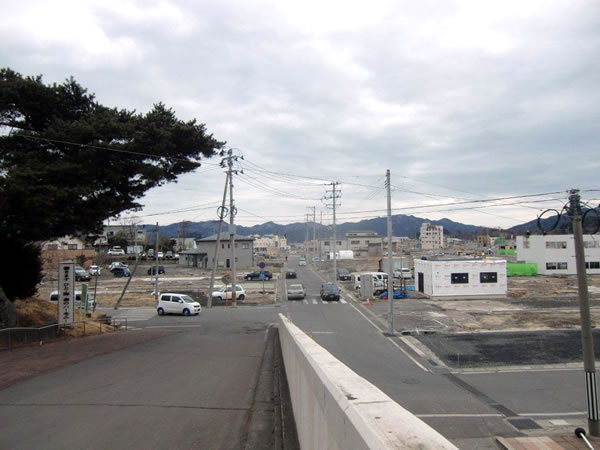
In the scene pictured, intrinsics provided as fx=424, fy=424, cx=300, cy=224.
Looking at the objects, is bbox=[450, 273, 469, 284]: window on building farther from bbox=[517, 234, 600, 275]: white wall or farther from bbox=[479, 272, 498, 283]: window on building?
bbox=[517, 234, 600, 275]: white wall

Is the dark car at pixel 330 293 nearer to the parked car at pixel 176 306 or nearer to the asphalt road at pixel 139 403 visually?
the parked car at pixel 176 306

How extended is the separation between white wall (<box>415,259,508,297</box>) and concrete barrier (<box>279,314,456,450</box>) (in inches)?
1596

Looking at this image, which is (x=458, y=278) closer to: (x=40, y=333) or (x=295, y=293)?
(x=295, y=293)

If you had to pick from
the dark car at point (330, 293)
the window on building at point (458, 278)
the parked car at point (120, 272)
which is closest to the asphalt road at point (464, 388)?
the dark car at point (330, 293)

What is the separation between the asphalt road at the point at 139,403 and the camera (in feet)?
20.9

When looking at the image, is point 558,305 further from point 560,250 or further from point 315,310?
point 560,250

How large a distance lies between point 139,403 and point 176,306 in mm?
26799

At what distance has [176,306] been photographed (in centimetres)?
3406

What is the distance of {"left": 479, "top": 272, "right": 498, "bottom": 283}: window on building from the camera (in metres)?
42.3

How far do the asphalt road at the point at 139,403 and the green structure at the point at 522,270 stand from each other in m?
62.4

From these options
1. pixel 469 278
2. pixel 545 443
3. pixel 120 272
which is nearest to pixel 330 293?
pixel 469 278

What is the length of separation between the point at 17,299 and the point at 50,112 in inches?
465

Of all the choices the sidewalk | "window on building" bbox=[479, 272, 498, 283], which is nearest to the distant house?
"window on building" bbox=[479, 272, 498, 283]

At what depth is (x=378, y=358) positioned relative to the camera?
19.6 metres
